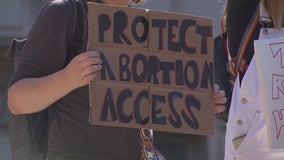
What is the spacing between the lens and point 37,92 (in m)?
2.37

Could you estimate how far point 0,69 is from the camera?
20.3 ft

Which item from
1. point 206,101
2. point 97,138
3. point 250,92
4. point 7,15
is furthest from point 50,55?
point 7,15

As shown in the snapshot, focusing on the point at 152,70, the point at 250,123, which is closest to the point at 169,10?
the point at 250,123

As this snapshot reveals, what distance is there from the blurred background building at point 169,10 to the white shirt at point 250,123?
10.9 ft

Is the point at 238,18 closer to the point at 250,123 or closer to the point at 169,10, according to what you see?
the point at 250,123

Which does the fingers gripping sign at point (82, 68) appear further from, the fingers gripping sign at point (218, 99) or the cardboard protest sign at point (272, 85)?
the cardboard protest sign at point (272, 85)

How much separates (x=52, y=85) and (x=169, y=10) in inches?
150

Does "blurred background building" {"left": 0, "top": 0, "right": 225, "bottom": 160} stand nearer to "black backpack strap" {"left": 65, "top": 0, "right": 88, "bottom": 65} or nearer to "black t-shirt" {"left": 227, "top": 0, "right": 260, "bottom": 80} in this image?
"black t-shirt" {"left": 227, "top": 0, "right": 260, "bottom": 80}

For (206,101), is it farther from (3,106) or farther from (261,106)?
(3,106)

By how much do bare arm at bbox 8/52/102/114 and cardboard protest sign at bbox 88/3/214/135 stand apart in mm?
65

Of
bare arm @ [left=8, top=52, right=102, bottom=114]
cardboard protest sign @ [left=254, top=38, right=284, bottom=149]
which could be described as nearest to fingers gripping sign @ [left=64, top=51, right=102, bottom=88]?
bare arm @ [left=8, top=52, right=102, bottom=114]

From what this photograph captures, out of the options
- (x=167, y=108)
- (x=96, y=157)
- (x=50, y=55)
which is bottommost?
(x=96, y=157)

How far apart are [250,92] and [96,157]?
608mm

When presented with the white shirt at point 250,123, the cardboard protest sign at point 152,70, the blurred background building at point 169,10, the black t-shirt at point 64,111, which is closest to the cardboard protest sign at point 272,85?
the white shirt at point 250,123
